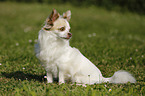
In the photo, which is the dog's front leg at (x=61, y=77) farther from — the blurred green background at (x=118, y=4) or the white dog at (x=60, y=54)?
the blurred green background at (x=118, y=4)

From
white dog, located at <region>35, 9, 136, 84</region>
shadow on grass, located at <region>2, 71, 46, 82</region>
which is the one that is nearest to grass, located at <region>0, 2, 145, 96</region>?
shadow on grass, located at <region>2, 71, 46, 82</region>

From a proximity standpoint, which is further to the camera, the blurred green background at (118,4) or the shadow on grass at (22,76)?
the blurred green background at (118,4)

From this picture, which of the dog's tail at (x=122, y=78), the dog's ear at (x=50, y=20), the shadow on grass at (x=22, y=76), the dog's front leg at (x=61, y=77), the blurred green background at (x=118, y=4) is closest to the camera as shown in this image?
the dog's ear at (x=50, y=20)

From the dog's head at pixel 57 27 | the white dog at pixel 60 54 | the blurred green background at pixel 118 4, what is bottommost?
the white dog at pixel 60 54

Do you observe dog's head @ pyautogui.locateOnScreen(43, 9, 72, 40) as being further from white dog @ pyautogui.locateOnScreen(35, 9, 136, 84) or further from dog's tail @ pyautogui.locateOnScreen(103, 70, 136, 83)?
dog's tail @ pyautogui.locateOnScreen(103, 70, 136, 83)

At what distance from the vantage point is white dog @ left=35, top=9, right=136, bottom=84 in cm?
376

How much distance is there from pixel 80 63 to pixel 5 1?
17.1 metres

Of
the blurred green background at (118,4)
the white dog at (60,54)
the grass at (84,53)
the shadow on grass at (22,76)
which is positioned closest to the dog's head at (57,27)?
the white dog at (60,54)

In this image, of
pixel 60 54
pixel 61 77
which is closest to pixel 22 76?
pixel 61 77

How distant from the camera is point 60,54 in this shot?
3.85 meters

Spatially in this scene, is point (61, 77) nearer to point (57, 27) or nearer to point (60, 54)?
point (60, 54)

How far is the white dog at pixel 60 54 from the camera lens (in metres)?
3.76

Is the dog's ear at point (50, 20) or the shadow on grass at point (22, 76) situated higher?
the dog's ear at point (50, 20)

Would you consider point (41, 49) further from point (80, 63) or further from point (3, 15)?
point (3, 15)
